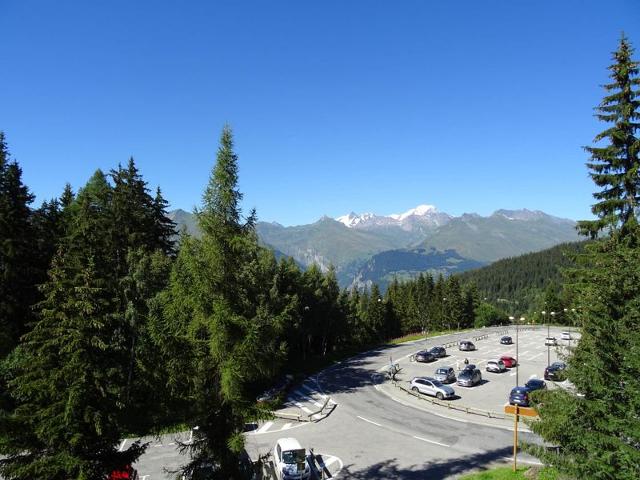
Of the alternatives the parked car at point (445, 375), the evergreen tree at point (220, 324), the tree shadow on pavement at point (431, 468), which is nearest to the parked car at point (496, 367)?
the parked car at point (445, 375)

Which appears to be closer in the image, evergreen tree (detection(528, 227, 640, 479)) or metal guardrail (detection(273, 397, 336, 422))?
evergreen tree (detection(528, 227, 640, 479))

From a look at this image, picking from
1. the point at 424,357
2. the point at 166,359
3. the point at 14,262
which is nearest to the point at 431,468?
the point at 166,359

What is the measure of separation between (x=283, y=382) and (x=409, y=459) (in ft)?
66.2

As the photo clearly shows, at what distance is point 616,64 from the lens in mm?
20000

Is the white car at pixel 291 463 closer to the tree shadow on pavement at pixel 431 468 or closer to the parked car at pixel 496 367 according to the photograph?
the tree shadow on pavement at pixel 431 468

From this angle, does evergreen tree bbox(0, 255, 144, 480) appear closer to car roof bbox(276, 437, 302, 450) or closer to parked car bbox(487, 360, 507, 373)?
car roof bbox(276, 437, 302, 450)

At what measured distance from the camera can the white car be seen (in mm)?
21438

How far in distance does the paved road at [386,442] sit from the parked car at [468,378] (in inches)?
339

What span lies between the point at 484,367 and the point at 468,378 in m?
10.9

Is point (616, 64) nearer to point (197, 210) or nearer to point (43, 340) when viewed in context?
point (197, 210)

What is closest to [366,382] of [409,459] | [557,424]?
[409,459]

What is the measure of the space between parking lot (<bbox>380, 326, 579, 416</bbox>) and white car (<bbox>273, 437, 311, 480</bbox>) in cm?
1419

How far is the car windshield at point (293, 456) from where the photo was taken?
22.0 metres

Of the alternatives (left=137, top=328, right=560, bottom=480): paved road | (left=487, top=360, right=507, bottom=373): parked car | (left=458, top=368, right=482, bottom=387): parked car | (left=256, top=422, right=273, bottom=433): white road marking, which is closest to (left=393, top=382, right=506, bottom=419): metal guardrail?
(left=137, top=328, right=560, bottom=480): paved road
